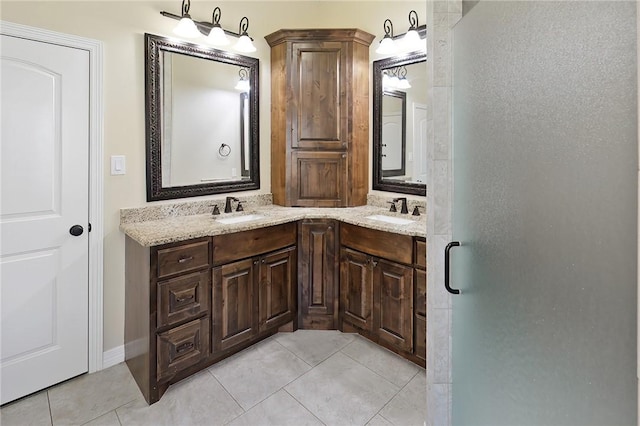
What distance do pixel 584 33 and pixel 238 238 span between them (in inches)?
79.4

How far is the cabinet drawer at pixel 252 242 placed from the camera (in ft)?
7.45

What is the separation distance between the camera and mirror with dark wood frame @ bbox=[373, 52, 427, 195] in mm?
2820

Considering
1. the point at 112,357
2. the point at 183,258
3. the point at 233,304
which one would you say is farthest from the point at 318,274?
the point at 112,357

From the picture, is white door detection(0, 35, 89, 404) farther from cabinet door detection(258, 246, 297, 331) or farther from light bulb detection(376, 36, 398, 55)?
light bulb detection(376, 36, 398, 55)

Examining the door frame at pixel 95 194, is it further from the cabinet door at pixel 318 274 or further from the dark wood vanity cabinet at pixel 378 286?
the dark wood vanity cabinet at pixel 378 286

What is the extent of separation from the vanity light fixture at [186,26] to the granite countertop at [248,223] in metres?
1.22

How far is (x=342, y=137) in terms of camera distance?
3025 millimetres

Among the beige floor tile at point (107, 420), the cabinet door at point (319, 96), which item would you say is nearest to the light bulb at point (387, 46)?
the cabinet door at point (319, 96)

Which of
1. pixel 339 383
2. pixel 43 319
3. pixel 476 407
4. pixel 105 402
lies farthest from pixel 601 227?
pixel 43 319

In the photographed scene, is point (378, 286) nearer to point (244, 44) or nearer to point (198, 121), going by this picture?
point (198, 121)

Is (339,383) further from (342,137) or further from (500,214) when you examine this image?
(342,137)

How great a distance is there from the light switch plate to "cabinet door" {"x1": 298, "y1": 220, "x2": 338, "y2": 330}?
124cm

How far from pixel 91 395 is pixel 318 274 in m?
1.56

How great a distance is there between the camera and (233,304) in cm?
237
